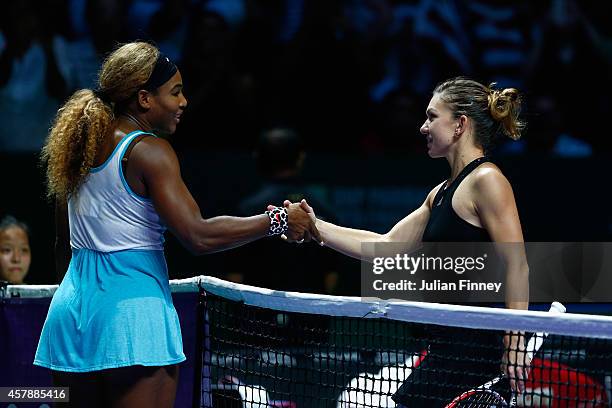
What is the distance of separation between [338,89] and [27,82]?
2.31 meters

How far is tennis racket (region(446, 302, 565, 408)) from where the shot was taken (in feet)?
12.6

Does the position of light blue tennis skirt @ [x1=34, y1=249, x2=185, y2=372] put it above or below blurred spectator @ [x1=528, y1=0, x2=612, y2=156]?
below

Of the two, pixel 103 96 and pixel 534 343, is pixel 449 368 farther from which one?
pixel 103 96

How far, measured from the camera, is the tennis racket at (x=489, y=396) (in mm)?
3850

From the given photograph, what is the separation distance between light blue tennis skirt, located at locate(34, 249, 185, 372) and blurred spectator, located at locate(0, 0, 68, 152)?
4289 mm

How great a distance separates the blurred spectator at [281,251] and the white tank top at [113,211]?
88.9 inches

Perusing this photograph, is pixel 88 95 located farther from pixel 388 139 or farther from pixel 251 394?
pixel 388 139

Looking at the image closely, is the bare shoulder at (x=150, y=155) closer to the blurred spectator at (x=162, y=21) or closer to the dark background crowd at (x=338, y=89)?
the dark background crowd at (x=338, y=89)

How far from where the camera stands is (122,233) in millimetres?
3807

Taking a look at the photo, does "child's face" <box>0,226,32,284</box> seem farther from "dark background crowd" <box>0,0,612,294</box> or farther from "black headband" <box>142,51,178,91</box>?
"black headband" <box>142,51,178,91</box>

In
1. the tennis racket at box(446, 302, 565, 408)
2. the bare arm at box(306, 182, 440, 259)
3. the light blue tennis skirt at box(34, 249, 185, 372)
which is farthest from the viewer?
the bare arm at box(306, 182, 440, 259)

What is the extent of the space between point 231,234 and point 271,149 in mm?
2375

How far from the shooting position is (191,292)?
4566mm

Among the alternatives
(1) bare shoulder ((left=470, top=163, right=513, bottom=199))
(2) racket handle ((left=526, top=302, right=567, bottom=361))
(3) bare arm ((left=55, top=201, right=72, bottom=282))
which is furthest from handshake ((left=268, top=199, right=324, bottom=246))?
(2) racket handle ((left=526, top=302, right=567, bottom=361))
